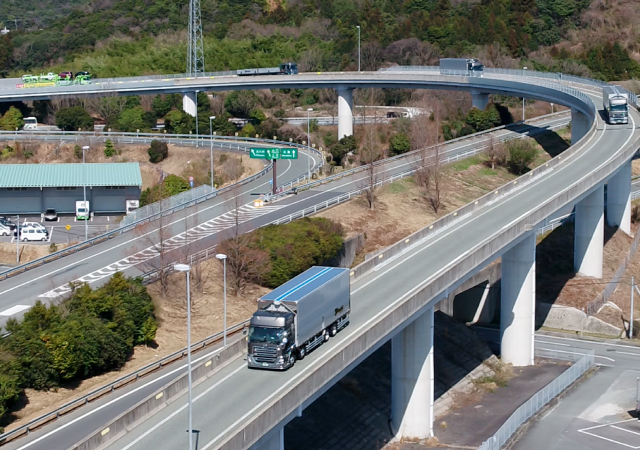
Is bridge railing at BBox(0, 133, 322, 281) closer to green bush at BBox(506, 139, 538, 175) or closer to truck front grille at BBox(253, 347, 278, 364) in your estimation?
green bush at BBox(506, 139, 538, 175)

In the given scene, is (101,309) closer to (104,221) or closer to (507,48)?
(104,221)

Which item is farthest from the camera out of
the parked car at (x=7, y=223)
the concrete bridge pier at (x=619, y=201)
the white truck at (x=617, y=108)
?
the white truck at (x=617, y=108)

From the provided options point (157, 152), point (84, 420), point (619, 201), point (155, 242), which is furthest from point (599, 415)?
point (157, 152)

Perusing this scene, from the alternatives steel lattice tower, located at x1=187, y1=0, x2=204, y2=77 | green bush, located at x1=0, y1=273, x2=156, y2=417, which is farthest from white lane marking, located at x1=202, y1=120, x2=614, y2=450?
steel lattice tower, located at x1=187, y1=0, x2=204, y2=77

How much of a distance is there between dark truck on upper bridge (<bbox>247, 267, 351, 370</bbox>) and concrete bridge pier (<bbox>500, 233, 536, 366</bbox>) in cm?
2073

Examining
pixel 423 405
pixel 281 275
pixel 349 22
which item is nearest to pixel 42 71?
pixel 349 22

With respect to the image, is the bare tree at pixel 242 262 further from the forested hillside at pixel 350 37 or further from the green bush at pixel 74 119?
the forested hillside at pixel 350 37

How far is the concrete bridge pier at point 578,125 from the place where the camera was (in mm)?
98025

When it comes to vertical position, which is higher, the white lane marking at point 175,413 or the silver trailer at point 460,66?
the silver trailer at point 460,66

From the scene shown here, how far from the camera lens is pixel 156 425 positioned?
3541 centimetres

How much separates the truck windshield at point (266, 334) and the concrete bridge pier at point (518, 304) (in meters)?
27.2

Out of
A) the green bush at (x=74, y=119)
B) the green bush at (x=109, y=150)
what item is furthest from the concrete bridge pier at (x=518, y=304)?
the green bush at (x=74, y=119)

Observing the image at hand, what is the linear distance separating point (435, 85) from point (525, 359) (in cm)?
5370

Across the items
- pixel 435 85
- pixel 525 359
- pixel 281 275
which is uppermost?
pixel 435 85
